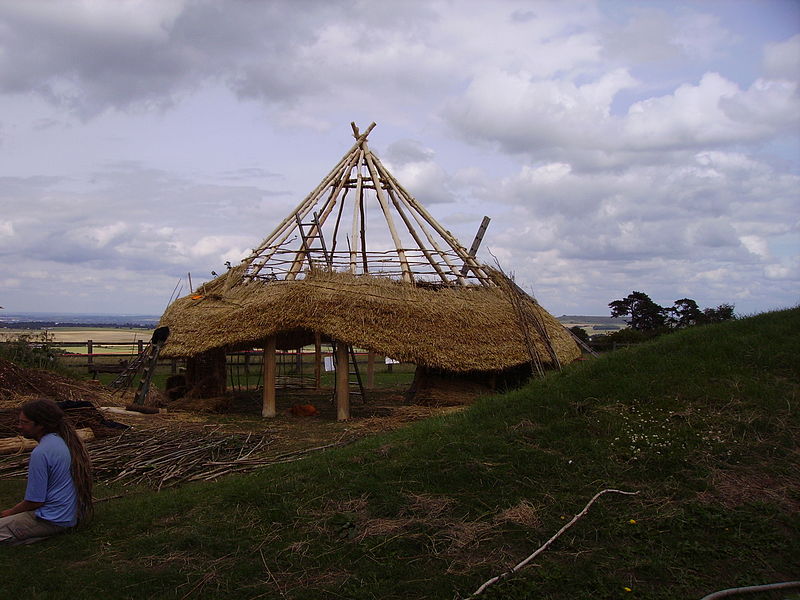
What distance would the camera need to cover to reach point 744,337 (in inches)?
308

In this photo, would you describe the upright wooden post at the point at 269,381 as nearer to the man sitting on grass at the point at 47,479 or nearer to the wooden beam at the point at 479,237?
A: the wooden beam at the point at 479,237

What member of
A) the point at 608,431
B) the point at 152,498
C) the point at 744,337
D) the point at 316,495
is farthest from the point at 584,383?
the point at 152,498

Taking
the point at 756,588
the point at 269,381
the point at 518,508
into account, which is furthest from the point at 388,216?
the point at 756,588

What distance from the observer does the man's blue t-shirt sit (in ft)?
16.4

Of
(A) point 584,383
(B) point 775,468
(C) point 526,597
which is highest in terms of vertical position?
(A) point 584,383

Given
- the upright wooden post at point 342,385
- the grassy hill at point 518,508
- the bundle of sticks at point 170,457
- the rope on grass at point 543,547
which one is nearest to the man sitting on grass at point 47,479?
the grassy hill at point 518,508

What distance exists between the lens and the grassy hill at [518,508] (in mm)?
4457

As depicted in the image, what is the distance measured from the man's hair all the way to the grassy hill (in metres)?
0.24

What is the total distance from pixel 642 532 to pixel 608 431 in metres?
1.62

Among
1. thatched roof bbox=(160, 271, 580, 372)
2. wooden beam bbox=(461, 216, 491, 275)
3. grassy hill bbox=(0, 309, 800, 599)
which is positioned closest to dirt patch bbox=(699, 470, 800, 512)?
grassy hill bbox=(0, 309, 800, 599)

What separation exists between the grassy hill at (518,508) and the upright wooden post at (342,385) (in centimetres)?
424

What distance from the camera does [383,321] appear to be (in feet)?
39.2

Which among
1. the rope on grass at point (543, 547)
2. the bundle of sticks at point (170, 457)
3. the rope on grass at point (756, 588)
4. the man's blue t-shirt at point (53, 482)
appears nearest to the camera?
the rope on grass at point (756, 588)

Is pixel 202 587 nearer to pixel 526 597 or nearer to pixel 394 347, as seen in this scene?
pixel 526 597
